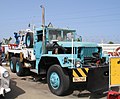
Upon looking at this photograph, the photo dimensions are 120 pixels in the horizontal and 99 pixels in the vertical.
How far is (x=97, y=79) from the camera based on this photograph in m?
8.02

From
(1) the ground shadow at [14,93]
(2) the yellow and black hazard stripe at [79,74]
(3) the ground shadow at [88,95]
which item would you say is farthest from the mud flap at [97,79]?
(1) the ground shadow at [14,93]

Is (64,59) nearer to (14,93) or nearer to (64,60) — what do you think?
(64,60)

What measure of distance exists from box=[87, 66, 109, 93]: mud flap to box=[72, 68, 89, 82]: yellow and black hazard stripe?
0.14 metres

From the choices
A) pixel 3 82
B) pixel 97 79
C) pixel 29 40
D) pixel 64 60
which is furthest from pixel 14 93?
pixel 29 40

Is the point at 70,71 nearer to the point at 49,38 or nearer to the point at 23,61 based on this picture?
the point at 49,38

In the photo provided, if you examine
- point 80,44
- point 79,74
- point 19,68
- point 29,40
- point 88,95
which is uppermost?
point 29,40

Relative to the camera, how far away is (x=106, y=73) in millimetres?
8273

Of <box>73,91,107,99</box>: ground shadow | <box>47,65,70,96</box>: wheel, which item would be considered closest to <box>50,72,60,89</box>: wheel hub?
<box>47,65,70,96</box>: wheel

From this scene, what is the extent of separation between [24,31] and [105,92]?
4.97 metres

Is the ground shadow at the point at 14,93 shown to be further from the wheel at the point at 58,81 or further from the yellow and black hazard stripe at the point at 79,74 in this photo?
the yellow and black hazard stripe at the point at 79,74

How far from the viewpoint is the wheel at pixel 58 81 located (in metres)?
8.12

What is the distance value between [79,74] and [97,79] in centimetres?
58

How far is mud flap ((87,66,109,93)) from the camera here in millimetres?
7977

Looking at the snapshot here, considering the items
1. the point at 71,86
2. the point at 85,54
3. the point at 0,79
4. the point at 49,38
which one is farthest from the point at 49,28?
the point at 0,79
